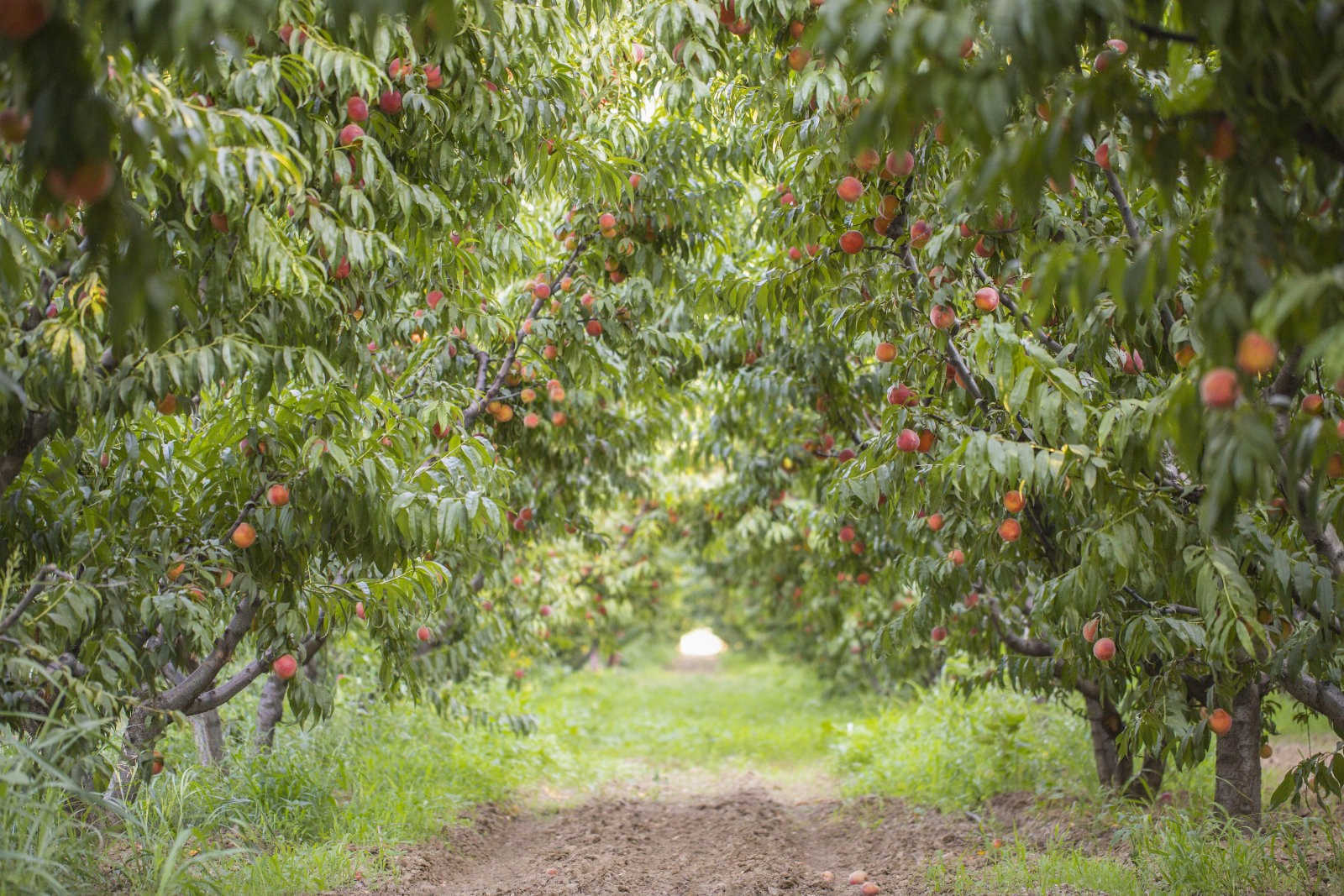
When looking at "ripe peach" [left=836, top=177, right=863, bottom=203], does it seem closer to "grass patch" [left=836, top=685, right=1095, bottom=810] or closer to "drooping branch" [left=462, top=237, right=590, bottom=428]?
"drooping branch" [left=462, top=237, right=590, bottom=428]

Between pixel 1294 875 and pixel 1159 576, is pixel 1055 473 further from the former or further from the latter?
pixel 1294 875

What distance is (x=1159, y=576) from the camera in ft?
10.2

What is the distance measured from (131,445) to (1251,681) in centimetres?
417

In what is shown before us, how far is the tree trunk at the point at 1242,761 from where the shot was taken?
12.9ft

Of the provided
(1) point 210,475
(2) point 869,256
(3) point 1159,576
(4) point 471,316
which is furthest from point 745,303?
(1) point 210,475

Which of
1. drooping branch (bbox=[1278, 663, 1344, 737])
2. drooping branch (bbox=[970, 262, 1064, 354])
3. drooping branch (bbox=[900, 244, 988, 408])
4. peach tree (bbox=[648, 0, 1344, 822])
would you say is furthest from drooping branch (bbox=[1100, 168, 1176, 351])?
drooping branch (bbox=[1278, 663, 1344, 737])

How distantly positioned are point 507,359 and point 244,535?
6.58 feet

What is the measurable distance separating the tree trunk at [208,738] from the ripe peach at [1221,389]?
15.5 ft

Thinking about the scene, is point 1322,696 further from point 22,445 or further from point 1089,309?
point 22,445

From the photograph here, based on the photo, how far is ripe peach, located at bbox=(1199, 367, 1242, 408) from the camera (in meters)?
1.69

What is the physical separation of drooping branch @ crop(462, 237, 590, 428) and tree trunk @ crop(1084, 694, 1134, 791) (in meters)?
3.58

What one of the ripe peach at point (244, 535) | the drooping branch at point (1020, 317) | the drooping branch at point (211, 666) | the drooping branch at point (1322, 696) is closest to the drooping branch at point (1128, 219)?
the drooping branch at point (1020, 317)

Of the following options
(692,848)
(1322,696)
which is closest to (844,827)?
(692,848)

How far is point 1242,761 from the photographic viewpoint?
158 inches
